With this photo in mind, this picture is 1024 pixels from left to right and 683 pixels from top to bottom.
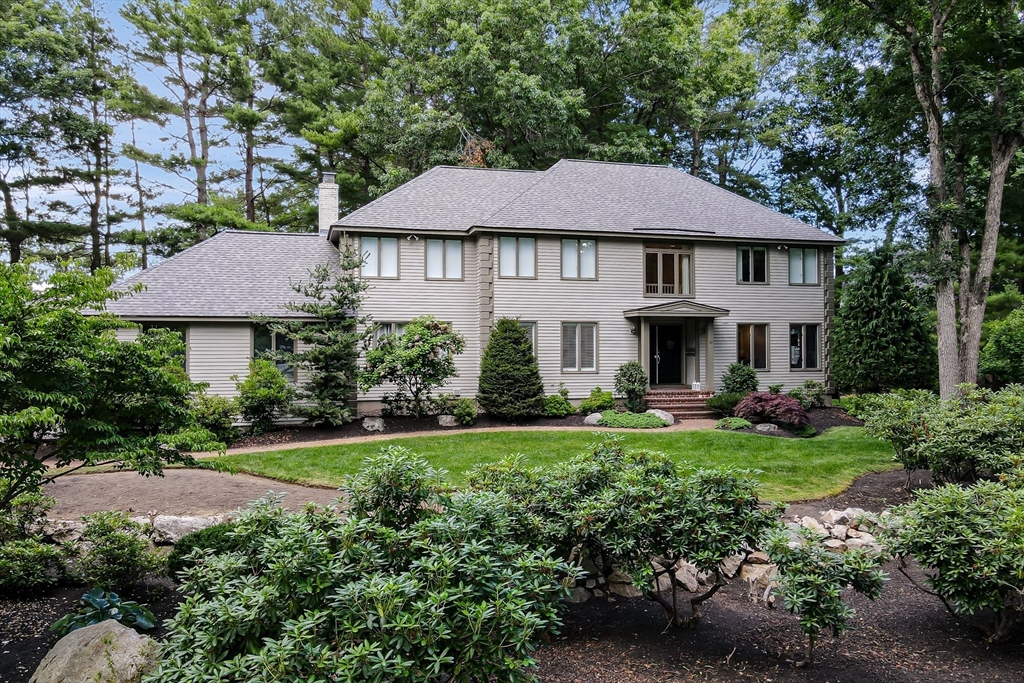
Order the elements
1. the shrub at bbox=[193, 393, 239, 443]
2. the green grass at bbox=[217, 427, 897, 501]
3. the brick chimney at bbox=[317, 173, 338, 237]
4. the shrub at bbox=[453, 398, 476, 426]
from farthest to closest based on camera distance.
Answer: the brick chimney at bbox=[317, 173, 338, 237], the shrub at bbox=[453, 398, 476, 426], the shrub at bbox=[193, 393, 239, 443], the green grass at bbox=[217, 427, 897, 501]

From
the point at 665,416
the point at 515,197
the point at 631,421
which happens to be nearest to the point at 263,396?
the point at 631,421

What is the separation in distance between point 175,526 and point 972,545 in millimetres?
7951

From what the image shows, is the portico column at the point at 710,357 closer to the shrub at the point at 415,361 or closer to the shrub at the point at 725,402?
the shrub at the point at 725,402

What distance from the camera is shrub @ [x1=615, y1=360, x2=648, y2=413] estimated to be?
53.2 feet

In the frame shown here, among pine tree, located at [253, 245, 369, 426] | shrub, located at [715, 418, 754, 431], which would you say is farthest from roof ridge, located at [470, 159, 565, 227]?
shrub, located at [715, 418, 754, 431]

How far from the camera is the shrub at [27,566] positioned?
5473mm

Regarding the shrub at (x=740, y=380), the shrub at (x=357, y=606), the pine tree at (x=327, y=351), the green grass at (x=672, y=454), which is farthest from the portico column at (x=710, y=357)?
the shrub at (x=357, y=606)

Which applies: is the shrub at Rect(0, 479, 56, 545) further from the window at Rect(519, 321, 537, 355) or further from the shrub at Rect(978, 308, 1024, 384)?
the shrub at Rect(978, 308, 1024, 384)

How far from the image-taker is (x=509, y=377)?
49.1 feet

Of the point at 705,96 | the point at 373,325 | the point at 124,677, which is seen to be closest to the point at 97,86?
the point at 373,325

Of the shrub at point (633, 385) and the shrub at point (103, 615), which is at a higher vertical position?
the shrub at point (633, 385)

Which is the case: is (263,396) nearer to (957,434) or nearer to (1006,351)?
(957,434)

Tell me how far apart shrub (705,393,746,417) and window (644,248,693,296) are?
12.0ft

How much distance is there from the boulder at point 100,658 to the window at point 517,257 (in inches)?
530
